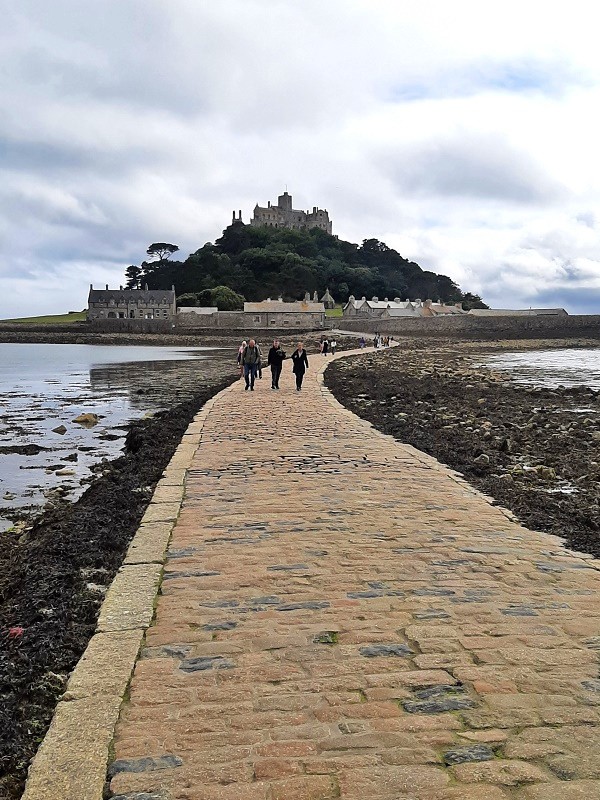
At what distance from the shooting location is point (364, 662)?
3408mm

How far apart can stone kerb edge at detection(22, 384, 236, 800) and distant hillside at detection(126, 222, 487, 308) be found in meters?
97.0

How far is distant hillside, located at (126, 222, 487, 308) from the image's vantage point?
351ft

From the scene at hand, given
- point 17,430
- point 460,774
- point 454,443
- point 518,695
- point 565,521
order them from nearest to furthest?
point 460,774
point 518,695
point 565,521
point 454,443
point 17,430

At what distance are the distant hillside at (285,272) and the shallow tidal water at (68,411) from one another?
6525 cm

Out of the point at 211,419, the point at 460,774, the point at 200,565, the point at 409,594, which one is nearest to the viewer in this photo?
the point at 460,774

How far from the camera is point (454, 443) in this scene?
36.1ft

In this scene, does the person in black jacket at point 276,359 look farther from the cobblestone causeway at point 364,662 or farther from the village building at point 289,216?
the village building at point 289,216

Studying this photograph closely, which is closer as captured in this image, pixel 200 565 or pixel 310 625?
pixel 310 625

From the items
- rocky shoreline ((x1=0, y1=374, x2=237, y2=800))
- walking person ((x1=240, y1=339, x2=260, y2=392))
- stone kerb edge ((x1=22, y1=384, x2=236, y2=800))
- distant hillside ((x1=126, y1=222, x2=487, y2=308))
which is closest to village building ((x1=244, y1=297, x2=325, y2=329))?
distant hillside ((x1=126, y1=222, x2=487, y2=308))

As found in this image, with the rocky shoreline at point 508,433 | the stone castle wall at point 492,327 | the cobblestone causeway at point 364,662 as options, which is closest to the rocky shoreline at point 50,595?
the cobblestone causeway at point 364,662

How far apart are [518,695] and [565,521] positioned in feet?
11.8

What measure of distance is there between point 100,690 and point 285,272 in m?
106

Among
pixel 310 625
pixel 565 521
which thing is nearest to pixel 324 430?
pixel 565 521

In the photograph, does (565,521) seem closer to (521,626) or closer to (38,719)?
(521,626)
